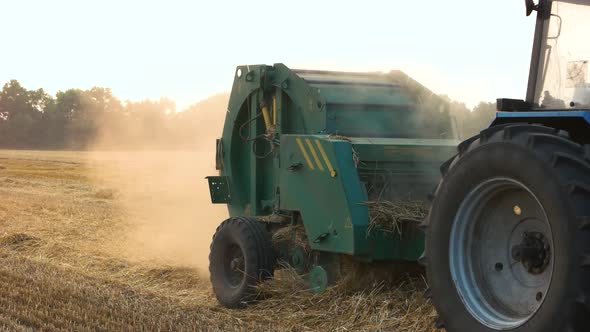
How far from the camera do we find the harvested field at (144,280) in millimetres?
5598

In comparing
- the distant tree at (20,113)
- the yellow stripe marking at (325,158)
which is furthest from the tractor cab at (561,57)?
the distant tree at (20,113)

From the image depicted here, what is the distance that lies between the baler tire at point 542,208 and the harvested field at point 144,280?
1.09m

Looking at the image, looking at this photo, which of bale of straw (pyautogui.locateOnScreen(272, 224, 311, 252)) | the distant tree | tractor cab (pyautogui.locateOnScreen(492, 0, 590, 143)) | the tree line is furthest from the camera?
the distant tree

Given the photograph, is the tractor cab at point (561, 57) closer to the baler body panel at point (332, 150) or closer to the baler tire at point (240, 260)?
the baler body panel at point (332, 150)

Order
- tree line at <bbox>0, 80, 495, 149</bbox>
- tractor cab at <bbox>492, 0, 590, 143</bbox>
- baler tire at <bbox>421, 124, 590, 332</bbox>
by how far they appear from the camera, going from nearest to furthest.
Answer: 1. baler tire at <bbox>421, 124, 590, 332</bbox>
2. tractor cab at <bbox>492, 0, 590, 143</bbox>
3. tree line at <bbox>0, 80, 495, 149</bbox>

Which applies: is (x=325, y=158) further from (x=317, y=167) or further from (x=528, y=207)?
(x=528, y=207)

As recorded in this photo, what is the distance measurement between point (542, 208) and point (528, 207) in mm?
350

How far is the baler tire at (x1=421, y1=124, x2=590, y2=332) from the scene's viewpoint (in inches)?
135

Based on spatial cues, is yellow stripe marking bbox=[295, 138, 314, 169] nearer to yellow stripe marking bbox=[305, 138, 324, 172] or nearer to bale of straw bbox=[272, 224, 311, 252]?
yellow stripe marking bbox=[305, 138, 324, 172]

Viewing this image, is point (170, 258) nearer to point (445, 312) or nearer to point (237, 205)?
point (237, 205)

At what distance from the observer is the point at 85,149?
48062 millimetres

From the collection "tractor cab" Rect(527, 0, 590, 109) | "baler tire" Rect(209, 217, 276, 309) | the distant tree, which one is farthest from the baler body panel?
the distant tree

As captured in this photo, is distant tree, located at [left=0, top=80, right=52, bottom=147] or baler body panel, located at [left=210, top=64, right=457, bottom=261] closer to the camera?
baler body panel, located at [left=210, top=64, right=457, bottom=261]

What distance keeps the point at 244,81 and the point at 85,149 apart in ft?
137
